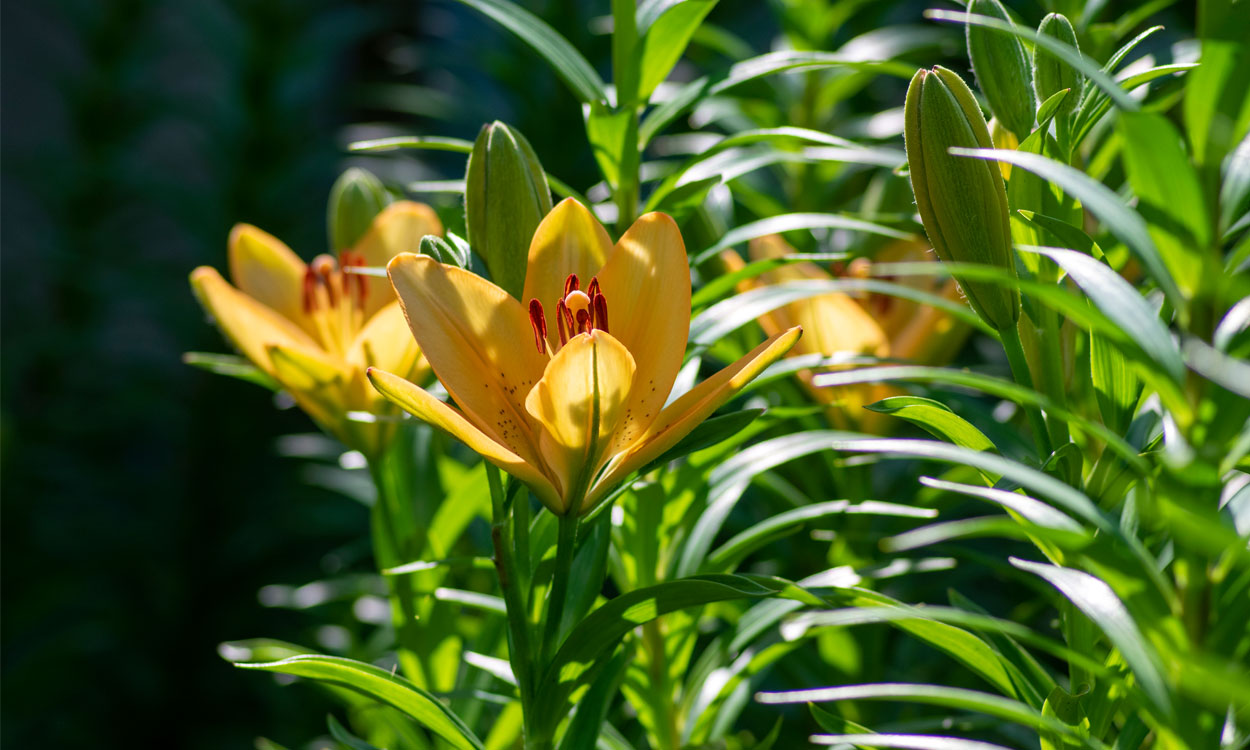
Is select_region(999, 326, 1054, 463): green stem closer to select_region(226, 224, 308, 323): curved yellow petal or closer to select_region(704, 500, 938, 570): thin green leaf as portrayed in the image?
select_region(704, 500, 938, 570): thin green leaf

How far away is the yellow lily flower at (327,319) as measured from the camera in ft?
1.61

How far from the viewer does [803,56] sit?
0.45m

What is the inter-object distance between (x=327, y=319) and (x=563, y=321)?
0.25m

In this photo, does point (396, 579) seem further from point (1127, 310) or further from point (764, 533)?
point (1127, 310)

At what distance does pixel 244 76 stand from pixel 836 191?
3.28 feet

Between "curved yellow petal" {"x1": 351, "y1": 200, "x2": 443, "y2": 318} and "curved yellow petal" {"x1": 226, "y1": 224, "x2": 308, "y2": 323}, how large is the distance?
6cm

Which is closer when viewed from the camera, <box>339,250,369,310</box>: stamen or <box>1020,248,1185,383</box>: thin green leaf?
<box>1020,248,1185,383</box>: thin green leaf

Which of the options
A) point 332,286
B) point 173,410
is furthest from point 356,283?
point 173,410

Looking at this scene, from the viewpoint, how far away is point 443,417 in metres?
0.31

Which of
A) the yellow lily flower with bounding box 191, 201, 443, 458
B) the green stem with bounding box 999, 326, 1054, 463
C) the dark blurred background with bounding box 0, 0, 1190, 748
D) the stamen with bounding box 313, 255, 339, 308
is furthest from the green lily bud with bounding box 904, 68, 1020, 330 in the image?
the dark blurred background with bounding box 0, 0, 1190, 748

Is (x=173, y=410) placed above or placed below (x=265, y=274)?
below

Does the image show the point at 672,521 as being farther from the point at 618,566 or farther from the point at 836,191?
the point at 836,191

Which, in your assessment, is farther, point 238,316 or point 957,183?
point 238,316

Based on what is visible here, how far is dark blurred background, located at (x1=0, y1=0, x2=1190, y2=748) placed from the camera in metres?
1.27
